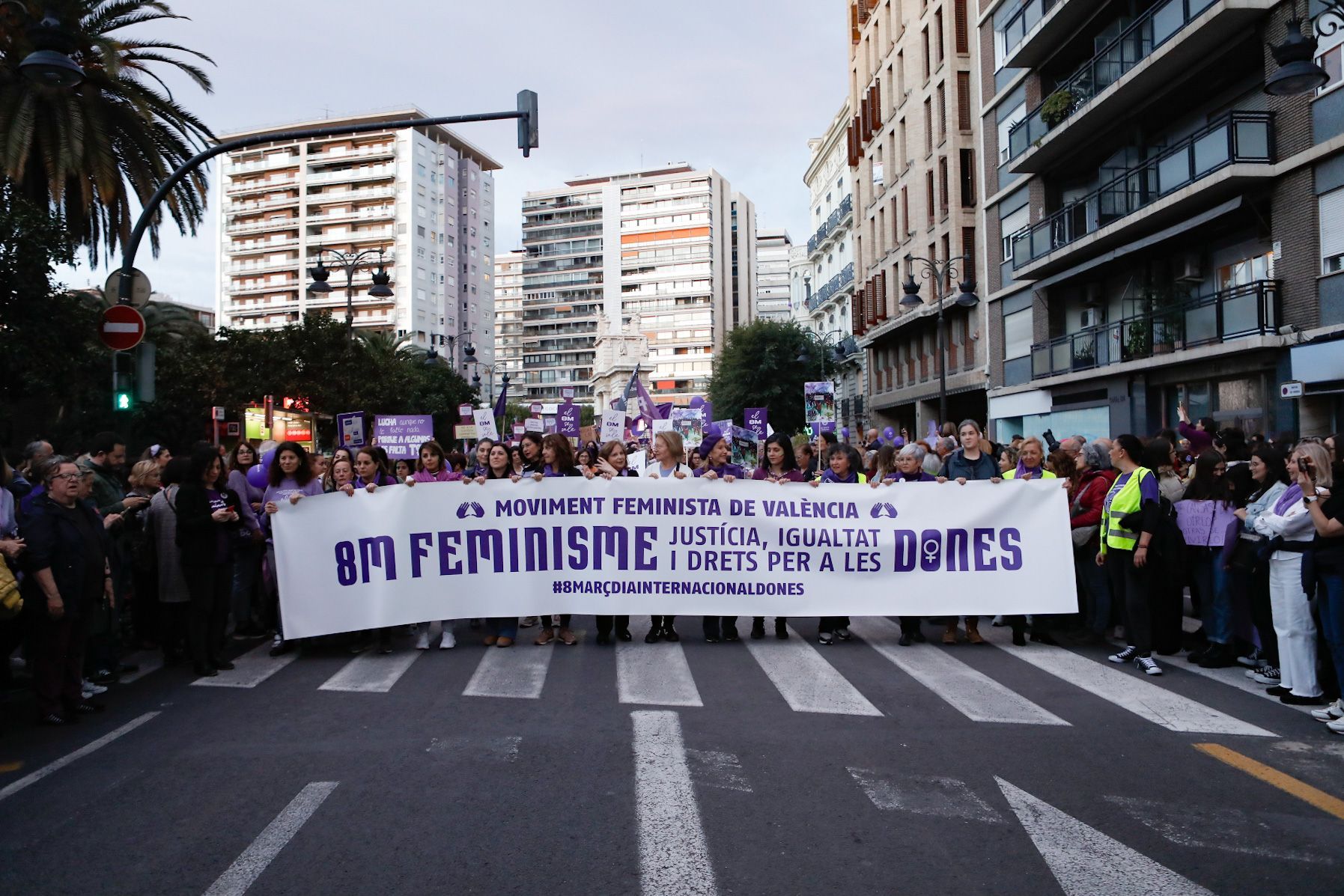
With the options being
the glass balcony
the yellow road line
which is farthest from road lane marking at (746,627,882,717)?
the glass balcony

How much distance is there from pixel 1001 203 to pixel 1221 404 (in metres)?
13.0

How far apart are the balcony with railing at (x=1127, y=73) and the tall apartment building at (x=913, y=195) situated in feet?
17.6

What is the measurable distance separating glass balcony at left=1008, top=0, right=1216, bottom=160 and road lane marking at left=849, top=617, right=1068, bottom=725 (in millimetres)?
17279

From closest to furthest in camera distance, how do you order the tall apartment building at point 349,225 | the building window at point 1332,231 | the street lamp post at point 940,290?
1. the building window at point 1332,231
2. the street lamp post at point 940,290
3. the tall apartment building at point 349,225

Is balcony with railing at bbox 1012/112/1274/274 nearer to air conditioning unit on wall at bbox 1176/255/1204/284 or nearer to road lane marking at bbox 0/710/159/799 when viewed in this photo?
air conditioning unit on wall at bbox 1176/255/1204/284

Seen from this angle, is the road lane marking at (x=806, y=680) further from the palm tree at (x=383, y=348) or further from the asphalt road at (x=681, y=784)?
the palm tree at (x=383, y=348)

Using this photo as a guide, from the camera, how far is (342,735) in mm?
6246

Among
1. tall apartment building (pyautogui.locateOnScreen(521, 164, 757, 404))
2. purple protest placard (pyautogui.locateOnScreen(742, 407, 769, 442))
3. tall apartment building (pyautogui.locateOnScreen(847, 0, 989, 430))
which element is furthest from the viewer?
tall apartment building (pyautogui.locateOnScreen(521, 164, 757, 404))

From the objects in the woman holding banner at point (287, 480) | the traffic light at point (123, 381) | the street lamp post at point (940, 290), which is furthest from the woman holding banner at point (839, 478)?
the street lamp post at point (940, 290)

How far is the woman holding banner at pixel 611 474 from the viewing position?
9.41 m

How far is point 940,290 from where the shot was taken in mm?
29062

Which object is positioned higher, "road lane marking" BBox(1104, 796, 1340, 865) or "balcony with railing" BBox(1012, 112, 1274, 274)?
"balcony with railing" BBox(1012, 112, 1274, 274)

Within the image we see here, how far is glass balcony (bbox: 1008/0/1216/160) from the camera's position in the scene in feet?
70.0

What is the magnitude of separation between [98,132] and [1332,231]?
21901mm
